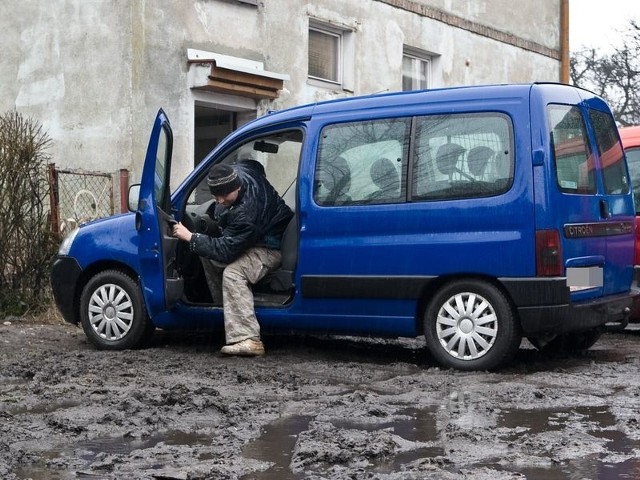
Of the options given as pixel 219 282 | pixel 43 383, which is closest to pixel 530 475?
pixel 43 383

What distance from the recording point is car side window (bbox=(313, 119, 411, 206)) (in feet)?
25.6

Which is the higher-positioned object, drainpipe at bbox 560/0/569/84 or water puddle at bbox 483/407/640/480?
drainpipe at bbox 560/0/569/84

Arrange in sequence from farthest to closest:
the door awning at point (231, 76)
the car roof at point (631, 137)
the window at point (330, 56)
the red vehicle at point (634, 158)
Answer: the window at point (330, 56) < the door awning at point (231, 76) < the car roof at point (631, 137) < the red vehicle at point (634, 158)

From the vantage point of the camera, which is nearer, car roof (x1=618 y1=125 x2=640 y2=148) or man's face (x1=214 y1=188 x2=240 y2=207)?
man's face (x1=214 y1=188 x2=240 y2=207)

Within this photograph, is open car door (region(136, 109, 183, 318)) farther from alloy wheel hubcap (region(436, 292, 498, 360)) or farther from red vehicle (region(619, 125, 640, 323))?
red vehicle (region(619, 125, 640, 323))

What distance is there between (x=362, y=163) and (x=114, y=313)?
2.38m

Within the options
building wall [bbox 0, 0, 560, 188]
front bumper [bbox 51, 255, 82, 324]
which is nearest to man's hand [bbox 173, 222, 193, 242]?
front bumper [bbox 51, 255, 82, 324]

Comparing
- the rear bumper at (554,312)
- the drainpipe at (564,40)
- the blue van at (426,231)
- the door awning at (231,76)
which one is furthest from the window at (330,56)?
the rear bumper at (554,312)

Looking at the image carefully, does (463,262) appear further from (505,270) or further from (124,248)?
(124,248)

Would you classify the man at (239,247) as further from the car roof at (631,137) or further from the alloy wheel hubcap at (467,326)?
the car roof at (631,137)

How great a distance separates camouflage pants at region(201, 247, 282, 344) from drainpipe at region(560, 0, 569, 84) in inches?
580

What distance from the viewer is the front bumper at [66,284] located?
8969 millimetres

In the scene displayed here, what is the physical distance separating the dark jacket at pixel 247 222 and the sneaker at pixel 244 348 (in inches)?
24.4

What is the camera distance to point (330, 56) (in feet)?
54.4
